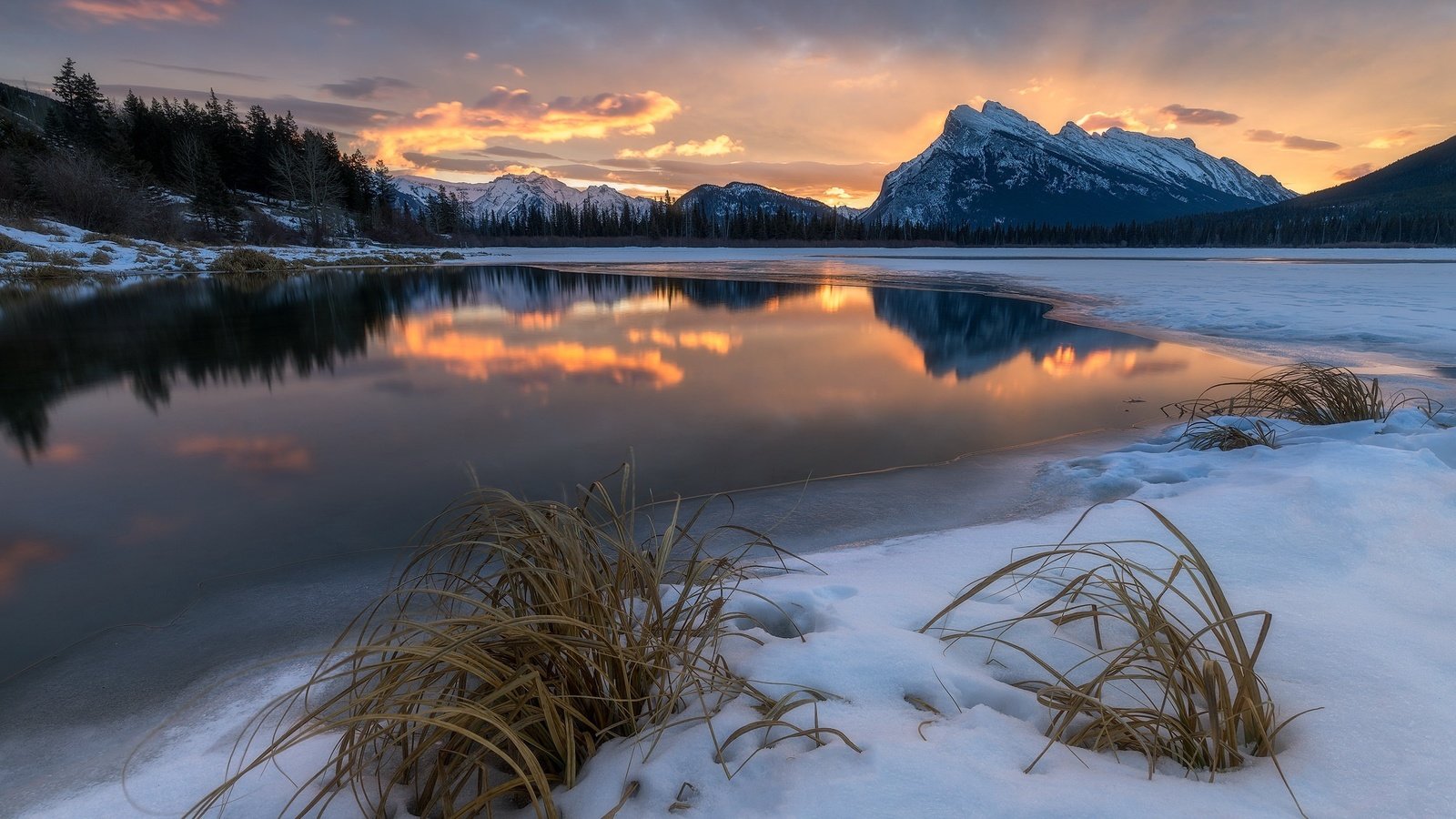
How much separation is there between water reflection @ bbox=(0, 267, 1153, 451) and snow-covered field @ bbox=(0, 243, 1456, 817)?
3.09 metres

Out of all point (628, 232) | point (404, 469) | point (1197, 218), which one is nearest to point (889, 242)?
point (628, 232)

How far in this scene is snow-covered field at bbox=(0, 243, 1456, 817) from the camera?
124 cm

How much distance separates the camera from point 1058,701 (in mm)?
1558

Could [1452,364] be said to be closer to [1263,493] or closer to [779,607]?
[1263,493]

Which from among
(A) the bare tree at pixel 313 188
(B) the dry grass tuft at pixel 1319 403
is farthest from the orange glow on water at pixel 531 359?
(A) the bare tree at pixel 313 188

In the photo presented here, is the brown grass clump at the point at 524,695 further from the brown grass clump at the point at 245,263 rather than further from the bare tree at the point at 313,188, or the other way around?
the bare tree at the point at 313,188

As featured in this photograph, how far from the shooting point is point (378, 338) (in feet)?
32.7

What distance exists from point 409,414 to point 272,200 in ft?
230

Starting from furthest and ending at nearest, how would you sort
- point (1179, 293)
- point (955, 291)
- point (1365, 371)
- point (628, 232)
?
1. point (628, 232)
2. point (955, 291)
3. point (1179, 293)
4. point (1365, 371)

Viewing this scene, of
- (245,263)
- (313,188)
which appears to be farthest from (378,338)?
(313,188)

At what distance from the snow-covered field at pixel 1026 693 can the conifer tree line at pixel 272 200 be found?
3982 cm

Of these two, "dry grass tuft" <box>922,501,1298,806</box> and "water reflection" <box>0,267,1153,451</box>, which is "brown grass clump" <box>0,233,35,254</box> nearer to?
"water reflection" <box>0,267,1153,451</box>

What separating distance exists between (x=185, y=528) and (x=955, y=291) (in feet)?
56.9

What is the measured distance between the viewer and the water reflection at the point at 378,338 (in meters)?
6.95
